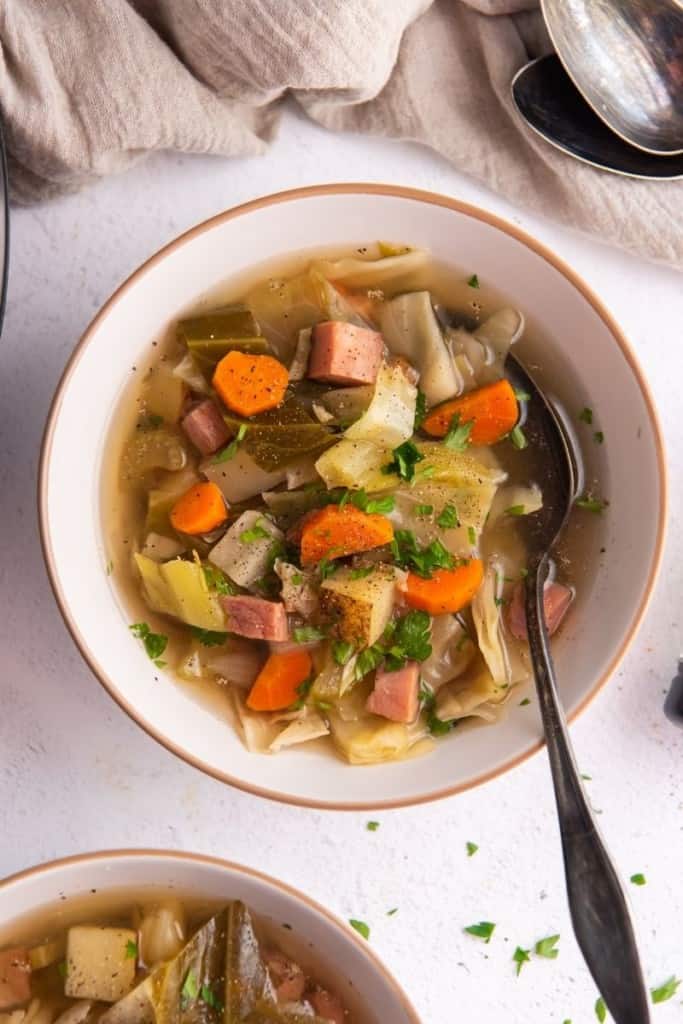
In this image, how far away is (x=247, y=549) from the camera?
2637 millimetres

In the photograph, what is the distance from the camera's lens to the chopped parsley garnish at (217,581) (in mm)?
2639

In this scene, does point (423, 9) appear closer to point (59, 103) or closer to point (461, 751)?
point (59, 103)

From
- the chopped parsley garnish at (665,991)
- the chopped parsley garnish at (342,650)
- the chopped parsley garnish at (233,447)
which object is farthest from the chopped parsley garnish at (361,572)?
the chopped parsley garnish at (665,991)

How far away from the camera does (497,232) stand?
100 inches

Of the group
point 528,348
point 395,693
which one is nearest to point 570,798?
point 395,693

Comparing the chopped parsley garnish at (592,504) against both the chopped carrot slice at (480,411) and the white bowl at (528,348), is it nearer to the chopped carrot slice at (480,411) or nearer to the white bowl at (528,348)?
the white bowl at (528,348)

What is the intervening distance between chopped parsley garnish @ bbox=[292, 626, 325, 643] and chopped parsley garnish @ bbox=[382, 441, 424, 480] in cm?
38

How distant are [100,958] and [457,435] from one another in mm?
1407

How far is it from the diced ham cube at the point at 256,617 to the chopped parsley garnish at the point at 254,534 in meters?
0.12

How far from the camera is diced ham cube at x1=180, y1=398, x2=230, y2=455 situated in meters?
2.65

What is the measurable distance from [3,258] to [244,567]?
814mm

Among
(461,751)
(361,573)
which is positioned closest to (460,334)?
(361,573)

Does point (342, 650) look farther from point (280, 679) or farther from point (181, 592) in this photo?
point (181, 592)

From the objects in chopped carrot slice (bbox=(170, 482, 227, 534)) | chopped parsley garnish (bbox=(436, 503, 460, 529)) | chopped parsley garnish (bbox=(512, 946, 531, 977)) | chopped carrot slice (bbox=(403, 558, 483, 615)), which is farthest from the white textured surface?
chopped parsley garnish (bbox=(436, 503, 460, 529))
